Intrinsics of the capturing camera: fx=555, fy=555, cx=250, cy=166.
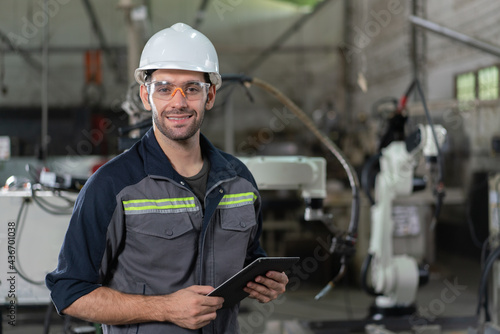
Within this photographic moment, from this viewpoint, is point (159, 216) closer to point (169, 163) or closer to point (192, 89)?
point (169, 163)

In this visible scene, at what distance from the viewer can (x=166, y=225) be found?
134 centimetres

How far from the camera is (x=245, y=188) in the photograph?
1.51 metres

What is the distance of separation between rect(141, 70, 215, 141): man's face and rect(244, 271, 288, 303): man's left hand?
0.40 m

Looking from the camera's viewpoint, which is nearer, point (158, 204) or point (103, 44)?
point (158, 204)

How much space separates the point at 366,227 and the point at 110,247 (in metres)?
4.32

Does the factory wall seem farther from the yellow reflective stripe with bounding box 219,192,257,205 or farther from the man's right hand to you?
the man's right hand

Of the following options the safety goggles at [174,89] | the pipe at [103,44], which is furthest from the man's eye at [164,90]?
the pipe at [103,44]

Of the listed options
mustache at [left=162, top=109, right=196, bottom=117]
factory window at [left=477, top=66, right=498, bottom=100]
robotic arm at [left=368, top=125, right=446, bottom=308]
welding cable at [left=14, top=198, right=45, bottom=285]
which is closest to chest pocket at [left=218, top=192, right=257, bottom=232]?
mustache at [left=162, top=109, right=196, bottom=117]

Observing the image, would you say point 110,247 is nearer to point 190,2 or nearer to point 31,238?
point 31,238

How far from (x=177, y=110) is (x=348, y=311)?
368 cm

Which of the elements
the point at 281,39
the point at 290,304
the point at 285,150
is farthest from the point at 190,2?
the point at 290,304

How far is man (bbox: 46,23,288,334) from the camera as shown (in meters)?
1.27

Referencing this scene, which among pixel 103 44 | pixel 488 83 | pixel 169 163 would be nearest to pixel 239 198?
pixel 169 163

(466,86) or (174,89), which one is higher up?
(466,86)
